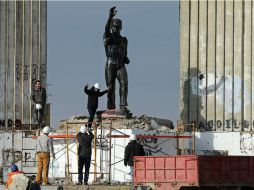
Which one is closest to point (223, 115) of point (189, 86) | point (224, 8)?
point (189, 86)

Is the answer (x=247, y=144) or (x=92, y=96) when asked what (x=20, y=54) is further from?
(x=247, y=144)

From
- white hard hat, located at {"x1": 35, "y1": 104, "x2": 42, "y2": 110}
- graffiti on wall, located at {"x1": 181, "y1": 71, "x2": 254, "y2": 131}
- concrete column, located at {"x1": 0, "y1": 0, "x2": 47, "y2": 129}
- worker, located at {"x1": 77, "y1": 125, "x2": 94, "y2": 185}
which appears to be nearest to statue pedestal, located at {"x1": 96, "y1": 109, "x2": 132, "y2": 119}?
white hard hat, located at {"x1": 35, "y1": 104, "x2": 42, "y2": 110}

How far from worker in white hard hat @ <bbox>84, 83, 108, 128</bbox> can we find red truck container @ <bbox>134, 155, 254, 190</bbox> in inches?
245

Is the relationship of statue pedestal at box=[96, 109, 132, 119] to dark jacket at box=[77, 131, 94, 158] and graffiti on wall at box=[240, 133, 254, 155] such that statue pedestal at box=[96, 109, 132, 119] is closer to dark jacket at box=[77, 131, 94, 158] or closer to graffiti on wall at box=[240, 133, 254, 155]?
graffiti on wall at box=[240, 133, 254, 155]

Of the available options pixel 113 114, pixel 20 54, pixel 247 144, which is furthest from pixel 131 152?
pixel 20 54

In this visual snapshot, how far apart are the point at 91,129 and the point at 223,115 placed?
7.64 meters

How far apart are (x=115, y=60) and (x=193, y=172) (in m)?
10.0

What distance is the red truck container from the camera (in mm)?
28466

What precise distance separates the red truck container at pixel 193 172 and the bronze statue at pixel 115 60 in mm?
8378

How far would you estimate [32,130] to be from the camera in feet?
129

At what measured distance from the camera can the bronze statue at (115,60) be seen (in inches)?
1458

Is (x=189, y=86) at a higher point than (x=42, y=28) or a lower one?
lower

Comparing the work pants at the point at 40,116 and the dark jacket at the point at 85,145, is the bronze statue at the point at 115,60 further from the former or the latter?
the dark jacket at the point at 85,145

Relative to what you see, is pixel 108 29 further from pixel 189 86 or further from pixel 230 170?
pixel 230 170
